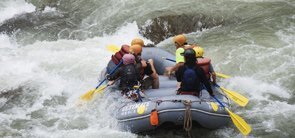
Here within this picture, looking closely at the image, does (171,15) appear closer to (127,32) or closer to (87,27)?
(127,32)

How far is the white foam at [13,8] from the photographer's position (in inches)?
567

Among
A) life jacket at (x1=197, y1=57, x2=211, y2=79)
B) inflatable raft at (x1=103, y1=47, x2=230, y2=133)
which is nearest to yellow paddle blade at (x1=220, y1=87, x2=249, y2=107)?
inflatable raft at (x1=103, y1=47, x2=230, y2=133)

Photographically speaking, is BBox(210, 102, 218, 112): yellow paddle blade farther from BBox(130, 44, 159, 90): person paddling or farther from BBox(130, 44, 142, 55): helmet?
BBox(130, 44, 142, 55): helmet

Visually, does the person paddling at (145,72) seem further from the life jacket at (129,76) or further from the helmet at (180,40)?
the helmet at (180,40)

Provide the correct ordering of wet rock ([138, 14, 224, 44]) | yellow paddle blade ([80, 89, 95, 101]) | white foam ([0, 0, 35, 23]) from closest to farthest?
yellow paddle blade ([80, 89, 95, 101]), wet rock ([138, 14, 224, 44]), white foam ([0, 0, 35, 23])

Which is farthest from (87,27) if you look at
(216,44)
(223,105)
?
(223,105)

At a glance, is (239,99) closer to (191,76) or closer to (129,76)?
(191,76)

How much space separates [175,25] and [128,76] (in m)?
4.60

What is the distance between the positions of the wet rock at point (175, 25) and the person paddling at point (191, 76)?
15.3 feet

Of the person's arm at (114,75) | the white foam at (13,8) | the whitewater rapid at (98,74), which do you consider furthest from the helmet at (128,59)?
the white foam at (13,8)

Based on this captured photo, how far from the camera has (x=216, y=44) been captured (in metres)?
10.5

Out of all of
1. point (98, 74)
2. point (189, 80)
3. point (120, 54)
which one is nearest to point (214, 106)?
point (189, 80)

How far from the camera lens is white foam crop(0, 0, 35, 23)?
14.4 m

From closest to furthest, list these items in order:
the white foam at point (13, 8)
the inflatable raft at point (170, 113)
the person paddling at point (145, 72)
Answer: the inflatable raft at point (170, 113) < the person paddling at point (145, 72) < the white foam at point (13, 8)
